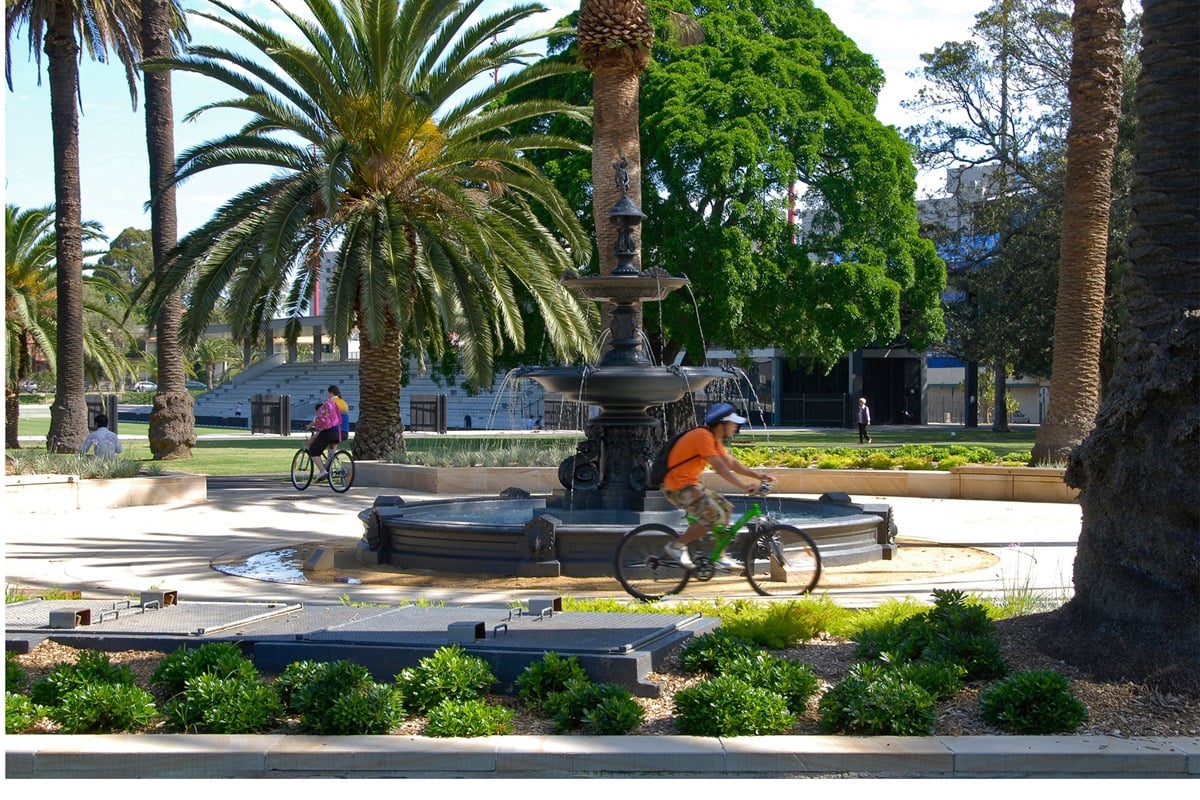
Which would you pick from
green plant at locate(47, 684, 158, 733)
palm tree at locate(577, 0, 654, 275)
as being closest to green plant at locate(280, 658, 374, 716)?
green plant at locate(47, 684, 158, 733)

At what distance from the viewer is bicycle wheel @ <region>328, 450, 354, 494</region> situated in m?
20.1

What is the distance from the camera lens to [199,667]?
6.05 metres

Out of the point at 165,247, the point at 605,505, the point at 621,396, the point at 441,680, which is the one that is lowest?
the point at 441,680

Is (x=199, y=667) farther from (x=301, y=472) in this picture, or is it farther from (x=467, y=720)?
(x=301, y=472)

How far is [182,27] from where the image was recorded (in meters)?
30.7

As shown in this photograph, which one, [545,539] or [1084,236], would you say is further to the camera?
[1084,236]

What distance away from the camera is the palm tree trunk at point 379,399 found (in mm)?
23078

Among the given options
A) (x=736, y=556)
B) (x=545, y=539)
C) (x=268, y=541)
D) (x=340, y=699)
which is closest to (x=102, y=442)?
(x=268, y=541)

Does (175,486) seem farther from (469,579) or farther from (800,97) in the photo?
(800,97)

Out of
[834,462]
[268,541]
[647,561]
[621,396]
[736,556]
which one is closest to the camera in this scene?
[647,561]

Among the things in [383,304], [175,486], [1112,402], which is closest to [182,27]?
[383,304]

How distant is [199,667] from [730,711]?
9.02 ft

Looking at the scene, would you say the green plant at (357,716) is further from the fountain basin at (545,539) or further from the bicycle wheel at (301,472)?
the bicycle wheel at (301,472)

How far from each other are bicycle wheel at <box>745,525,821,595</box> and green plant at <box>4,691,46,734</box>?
533 cm
